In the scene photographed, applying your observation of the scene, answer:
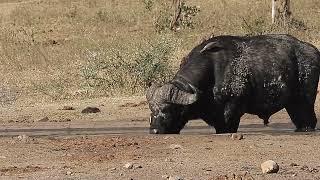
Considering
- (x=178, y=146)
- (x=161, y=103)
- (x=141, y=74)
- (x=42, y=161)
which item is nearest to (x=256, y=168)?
(x=178, y=146)

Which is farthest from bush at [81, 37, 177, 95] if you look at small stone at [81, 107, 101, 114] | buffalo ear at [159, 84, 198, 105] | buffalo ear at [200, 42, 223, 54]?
buffalo ear at [159, 84, 198, 105]

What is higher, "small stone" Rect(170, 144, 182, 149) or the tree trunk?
"small stone" Rect(170, 144, 182, 149)

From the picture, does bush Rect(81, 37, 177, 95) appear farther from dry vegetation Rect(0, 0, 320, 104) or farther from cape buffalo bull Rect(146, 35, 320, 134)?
cape buffalo bull Rect(146, 35, 320, 134)

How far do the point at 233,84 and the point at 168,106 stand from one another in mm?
1004

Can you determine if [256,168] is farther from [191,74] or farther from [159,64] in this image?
[159,64]

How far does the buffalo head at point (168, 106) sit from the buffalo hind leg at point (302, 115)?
6.12ft

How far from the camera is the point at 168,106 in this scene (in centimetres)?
1175

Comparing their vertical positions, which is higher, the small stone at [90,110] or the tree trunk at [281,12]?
the small stone at [90,110]

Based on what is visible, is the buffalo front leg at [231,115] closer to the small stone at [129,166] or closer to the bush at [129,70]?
the small stone at [129,166]

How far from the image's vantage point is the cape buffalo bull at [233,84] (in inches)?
465

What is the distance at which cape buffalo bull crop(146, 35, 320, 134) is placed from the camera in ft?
38.8

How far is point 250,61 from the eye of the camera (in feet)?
39.9

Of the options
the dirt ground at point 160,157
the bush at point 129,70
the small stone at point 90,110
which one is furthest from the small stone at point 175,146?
the bush at point 129,70

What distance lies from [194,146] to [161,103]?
147 cm
